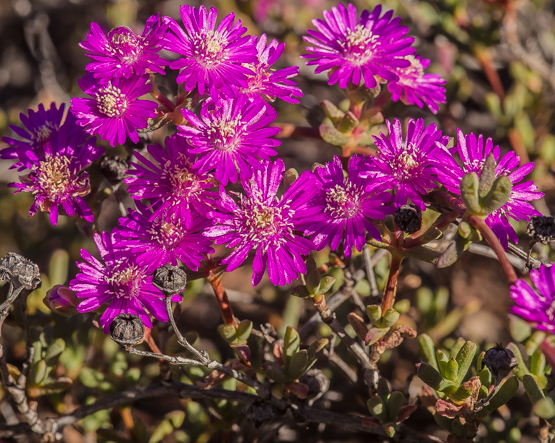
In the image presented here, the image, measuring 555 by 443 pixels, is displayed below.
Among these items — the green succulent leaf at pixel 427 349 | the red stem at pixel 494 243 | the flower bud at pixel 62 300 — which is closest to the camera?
the red stem at pixel 494 243

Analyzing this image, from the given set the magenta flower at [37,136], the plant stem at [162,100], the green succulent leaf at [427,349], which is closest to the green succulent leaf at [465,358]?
the green succulent leaf at [427,349]

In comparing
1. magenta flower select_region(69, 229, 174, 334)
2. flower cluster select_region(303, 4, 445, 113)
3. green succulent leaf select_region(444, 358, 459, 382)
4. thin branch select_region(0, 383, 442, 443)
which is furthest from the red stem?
magenta flower select_region(69, 229, 174, 334)

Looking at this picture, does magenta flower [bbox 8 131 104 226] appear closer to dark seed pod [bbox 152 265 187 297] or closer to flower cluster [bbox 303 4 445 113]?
dark seed pod [bbox 152 265 187 297]

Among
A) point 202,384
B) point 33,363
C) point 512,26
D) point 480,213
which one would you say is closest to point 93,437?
point 33,363

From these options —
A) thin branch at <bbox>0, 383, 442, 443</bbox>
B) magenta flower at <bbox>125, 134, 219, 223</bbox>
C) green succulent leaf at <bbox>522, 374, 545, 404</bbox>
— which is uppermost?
magenta flower at <bbox>125, 134, 219, 223</bbox>

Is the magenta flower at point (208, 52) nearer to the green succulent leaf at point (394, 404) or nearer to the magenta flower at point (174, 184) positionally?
the magenta flower at point (174, 184)

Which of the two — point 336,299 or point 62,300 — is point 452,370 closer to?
point 336,299
